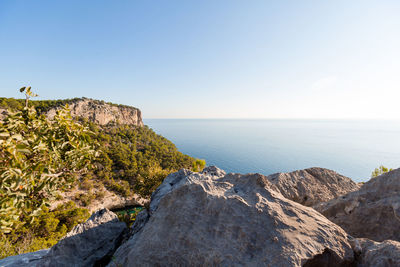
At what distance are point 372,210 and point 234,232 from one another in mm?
4845

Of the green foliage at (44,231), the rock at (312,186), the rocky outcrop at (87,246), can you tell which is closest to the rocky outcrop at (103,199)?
the green foliage at (44,231)

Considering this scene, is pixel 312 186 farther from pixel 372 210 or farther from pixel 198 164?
pixel 198 164

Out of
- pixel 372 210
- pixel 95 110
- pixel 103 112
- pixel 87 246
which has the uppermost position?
pixel 95 110

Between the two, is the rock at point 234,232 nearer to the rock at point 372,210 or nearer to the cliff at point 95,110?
the rock at point 372,210

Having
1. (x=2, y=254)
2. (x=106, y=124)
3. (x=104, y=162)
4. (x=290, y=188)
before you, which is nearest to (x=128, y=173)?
(x=104, y=162)

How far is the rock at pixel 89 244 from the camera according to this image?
15.5 ft

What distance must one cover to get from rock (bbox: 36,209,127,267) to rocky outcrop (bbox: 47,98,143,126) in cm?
7956

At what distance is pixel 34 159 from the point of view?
320 cm

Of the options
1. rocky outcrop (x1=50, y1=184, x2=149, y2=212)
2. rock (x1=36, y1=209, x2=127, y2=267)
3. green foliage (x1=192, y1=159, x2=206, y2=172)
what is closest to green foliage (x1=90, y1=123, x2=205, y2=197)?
rocky outcrop (x1=50, y1=184, x2=149, y2=212)

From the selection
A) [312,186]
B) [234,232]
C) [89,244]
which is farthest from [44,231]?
[312,186]

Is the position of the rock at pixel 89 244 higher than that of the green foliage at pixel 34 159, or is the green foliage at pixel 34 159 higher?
the green foliage at pixel 34 159

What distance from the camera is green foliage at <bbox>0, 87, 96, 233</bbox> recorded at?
2613 mm

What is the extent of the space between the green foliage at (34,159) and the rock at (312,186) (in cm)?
762

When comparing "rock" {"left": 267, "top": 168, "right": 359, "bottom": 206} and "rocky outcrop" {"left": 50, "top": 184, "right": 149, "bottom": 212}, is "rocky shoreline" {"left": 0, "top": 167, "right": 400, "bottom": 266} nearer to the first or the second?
"rock" {"left": 267, "top": 168, "right": 359, "bottom": 206}
